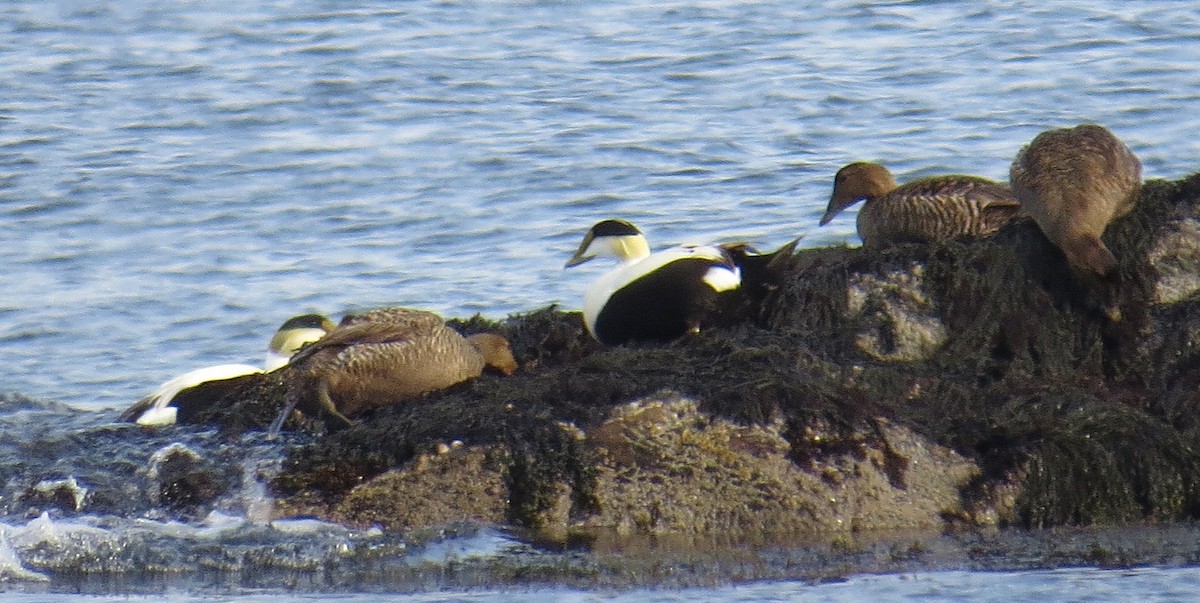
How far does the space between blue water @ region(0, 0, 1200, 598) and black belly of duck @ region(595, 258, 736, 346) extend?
2373 millimetres

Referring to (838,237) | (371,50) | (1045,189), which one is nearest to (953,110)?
(838,237)

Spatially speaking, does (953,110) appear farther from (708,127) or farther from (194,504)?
(194,504)

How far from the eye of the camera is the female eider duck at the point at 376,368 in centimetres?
694

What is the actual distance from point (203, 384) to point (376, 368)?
85 cm

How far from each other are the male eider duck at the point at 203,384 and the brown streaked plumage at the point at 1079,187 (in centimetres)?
300

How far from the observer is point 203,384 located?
24.2 feet

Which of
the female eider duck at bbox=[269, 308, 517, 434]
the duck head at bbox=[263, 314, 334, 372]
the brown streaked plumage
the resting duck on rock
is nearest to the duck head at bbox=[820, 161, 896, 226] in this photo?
the resting duck on rock

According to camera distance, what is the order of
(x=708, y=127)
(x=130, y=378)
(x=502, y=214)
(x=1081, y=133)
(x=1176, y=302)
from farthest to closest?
(x=708, y=127), (x=502, y=214), (x=130, y=378), (x=1081, y=133), (x=1176, y=302)

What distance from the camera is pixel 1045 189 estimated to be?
6953mm

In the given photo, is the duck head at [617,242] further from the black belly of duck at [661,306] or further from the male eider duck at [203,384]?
the male eider duck at [203,384]

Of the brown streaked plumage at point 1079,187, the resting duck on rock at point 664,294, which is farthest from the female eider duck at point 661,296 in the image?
the brown streaked plumage at point 1079,187

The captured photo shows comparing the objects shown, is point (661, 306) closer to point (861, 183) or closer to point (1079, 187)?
point (861, 183)

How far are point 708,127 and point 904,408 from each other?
7.79 m

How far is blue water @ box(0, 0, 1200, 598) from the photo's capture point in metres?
10.3
